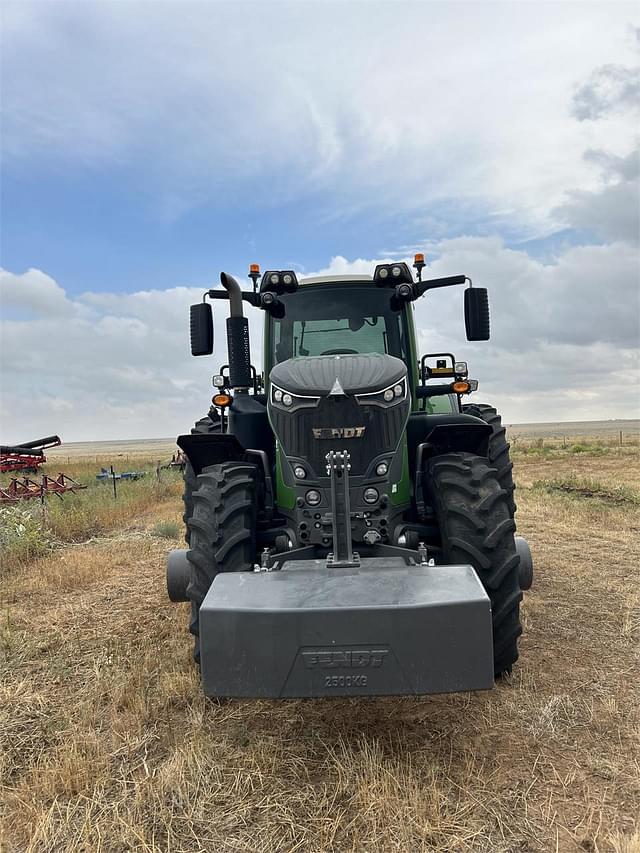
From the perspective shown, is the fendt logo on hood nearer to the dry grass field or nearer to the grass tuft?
the dry grass field

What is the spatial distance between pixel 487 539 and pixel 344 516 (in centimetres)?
77

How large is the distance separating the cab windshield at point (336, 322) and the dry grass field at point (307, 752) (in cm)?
242

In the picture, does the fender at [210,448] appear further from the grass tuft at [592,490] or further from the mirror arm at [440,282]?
the grass tuft at [592,490]

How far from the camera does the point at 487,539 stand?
333cm

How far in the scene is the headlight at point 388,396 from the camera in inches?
144

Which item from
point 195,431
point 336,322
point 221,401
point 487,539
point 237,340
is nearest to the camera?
point 487,539

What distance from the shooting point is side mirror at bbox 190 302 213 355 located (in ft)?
15.0

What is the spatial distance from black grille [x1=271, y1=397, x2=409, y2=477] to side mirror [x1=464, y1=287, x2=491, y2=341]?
1.43m

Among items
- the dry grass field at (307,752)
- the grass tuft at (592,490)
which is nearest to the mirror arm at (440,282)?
the dry grass field at (307,752)

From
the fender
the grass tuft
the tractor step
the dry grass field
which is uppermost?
the fender

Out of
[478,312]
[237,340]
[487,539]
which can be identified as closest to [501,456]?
[478,312]

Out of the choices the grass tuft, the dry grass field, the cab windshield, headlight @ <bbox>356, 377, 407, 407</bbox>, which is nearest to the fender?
the cab windshield

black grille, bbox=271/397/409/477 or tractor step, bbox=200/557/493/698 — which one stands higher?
black grille, bbox=271/397/409/477

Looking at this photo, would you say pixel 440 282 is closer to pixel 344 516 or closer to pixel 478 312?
pixel 478 312
